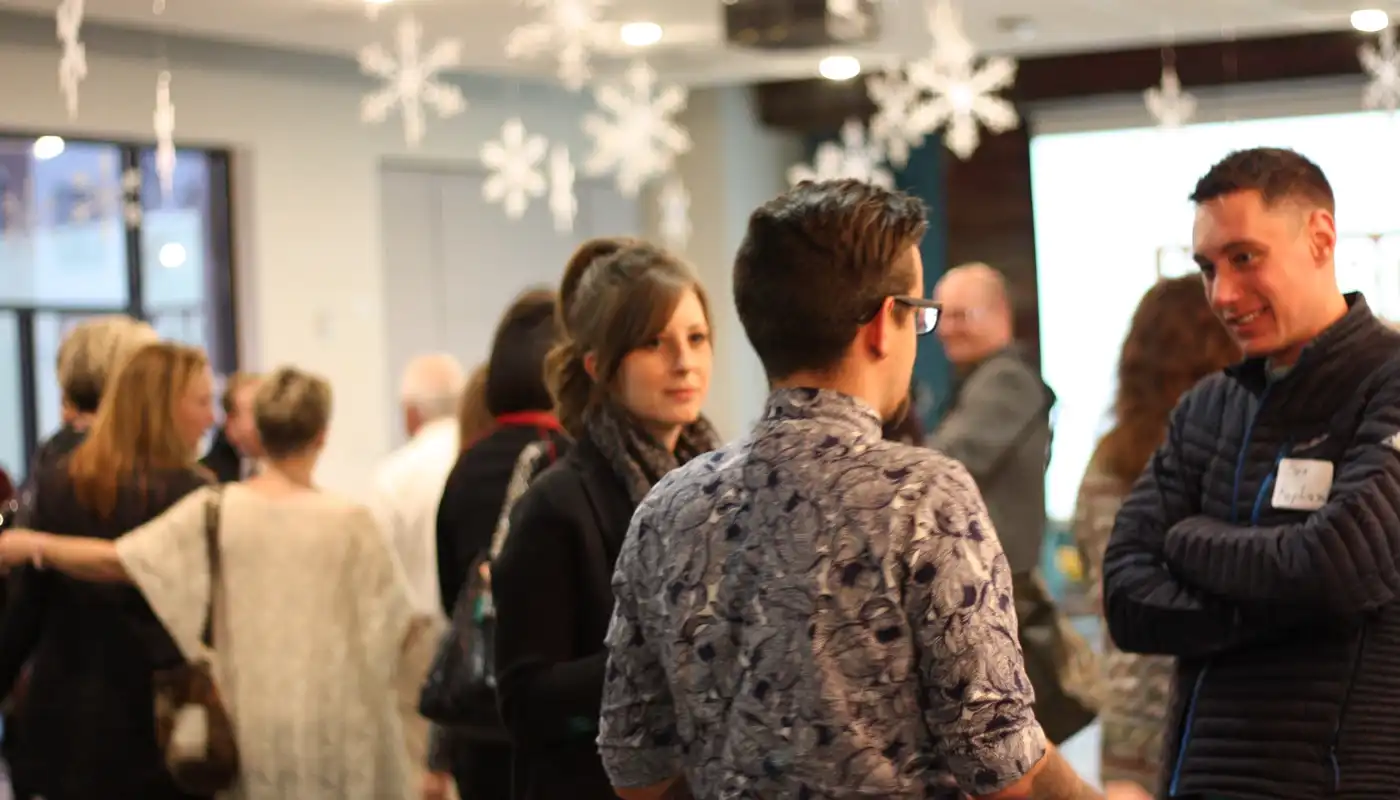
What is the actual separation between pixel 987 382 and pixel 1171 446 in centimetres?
203

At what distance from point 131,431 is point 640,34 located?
478 cm

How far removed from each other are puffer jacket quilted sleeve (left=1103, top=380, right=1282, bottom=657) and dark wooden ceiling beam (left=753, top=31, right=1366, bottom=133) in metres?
7.44

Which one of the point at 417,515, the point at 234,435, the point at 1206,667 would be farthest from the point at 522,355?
the point at 234,435

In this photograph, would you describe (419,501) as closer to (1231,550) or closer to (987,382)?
(987,382)

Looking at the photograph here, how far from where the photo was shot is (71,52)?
23.4 feet

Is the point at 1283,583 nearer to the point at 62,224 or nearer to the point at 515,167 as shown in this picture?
the point at 62,224

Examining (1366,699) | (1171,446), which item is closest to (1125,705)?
(1171,446)

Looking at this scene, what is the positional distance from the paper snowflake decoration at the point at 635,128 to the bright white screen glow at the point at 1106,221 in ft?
7.55

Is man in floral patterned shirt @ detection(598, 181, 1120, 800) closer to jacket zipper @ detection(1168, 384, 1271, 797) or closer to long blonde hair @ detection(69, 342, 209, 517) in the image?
jacket zipper @ detection(1168, 384, 1271, 797)

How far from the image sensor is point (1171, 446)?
2.36 meters

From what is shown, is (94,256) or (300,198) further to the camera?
(300,198)

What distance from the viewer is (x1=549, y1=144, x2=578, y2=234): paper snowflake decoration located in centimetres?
984

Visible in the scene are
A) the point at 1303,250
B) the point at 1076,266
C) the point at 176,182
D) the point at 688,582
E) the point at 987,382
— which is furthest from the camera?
the point at 1076,266

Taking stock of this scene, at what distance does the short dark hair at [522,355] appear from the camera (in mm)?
3154
